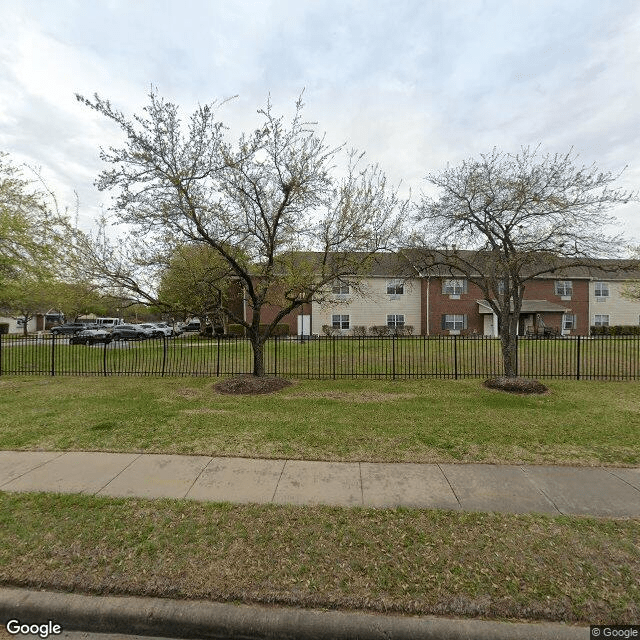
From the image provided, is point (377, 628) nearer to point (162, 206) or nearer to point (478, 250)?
point (162, 206)

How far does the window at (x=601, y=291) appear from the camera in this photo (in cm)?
3212

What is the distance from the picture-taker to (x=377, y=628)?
2320mm

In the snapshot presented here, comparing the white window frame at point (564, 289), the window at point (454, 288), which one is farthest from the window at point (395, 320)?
the white window frame at point (564, 289)

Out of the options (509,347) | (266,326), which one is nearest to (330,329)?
(266,326)

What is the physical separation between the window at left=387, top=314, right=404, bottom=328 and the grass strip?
2675cm

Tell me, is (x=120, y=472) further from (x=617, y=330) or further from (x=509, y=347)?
(x=617, y=330)

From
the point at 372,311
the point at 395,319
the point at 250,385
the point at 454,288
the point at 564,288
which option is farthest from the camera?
the point at 564,288

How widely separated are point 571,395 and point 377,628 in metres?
9.19

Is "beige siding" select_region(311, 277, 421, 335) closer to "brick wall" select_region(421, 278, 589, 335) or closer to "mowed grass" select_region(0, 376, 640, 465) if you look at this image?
"brick wall" select_region(421, 278, 589, 335)

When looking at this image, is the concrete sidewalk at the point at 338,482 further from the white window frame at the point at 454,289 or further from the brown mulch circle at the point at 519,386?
the white window frame at the point at 454,289

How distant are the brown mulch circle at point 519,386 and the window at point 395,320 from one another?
20.0 meters

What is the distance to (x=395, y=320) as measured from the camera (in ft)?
98.1

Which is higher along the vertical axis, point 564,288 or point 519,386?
point 564,288

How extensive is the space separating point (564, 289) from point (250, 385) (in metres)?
32.4
